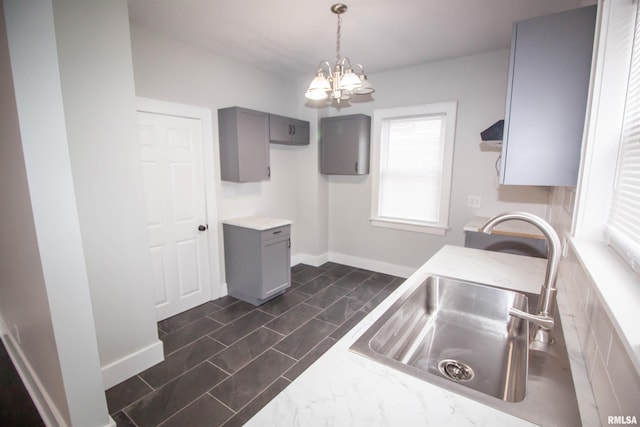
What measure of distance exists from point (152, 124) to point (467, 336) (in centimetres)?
288

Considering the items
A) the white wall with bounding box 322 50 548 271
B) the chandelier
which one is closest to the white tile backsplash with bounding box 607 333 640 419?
the chandelier

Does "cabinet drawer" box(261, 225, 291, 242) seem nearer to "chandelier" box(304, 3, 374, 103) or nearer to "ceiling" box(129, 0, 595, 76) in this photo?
"chandelier" box(304, 3, 374, 103)

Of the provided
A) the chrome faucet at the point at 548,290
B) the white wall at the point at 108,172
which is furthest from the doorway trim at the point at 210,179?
the chrome faucet at the point at 548,290

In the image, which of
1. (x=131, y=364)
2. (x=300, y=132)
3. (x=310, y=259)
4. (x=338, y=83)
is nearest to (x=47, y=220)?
(x=131, y=364)

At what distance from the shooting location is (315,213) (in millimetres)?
4270

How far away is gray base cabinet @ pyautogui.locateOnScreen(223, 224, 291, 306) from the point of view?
3.09m

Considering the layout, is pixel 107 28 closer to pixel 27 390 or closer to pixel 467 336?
pixel 27 390

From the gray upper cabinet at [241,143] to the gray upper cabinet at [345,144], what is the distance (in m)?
0.99

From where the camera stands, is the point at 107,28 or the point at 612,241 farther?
the point at 107,28

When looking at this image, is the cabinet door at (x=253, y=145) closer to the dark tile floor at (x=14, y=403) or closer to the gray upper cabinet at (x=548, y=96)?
the dark tile floor at (x=14, y=403)

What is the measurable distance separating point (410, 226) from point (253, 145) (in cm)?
219

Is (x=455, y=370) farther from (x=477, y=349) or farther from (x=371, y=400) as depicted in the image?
(x=371, y=400)

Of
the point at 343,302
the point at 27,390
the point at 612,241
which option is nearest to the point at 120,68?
the point at 27,390

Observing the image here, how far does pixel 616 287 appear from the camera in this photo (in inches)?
29.9
